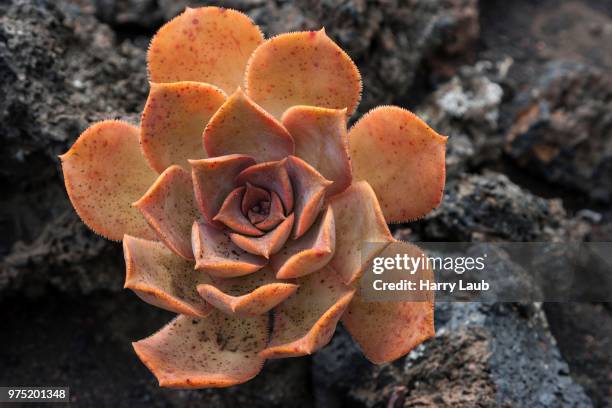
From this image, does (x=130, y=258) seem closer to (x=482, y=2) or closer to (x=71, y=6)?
(x=71, y=6)

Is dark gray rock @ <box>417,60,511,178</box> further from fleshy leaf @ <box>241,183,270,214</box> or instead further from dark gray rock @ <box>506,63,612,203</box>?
fleshy leaf @ <box>241,183,270,214</box>

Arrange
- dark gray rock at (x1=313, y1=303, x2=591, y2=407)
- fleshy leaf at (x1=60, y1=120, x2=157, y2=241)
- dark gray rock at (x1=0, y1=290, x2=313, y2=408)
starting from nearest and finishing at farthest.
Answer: fleshy leaf at (x1=60, y1=120, x2=157, y2=241) → dark gray rock at (x1=313, y1=303, x2=591, y2=407) → dark gray rock at (x1=0, y1=290, x2=313, y2=408)

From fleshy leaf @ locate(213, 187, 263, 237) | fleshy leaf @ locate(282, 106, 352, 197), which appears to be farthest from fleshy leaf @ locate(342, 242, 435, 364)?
fleshy leaf @ locate(213, 187, 263, 237)

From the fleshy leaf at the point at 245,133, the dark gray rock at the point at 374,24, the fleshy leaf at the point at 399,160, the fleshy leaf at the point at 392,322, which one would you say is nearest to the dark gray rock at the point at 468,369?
the fleshy leaf at the point at 392,322

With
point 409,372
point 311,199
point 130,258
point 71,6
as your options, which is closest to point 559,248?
point 409,372

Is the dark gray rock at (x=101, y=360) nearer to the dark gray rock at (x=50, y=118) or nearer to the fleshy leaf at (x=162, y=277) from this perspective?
the dark gray rock at (x=50, y=118)

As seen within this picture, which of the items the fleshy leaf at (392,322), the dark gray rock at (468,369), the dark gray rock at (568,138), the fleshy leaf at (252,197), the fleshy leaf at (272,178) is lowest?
the dark gray rock at (468,369)

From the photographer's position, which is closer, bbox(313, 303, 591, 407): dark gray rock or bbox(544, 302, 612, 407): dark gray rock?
bbox(313, 303, 591, 407): dark gray rock
